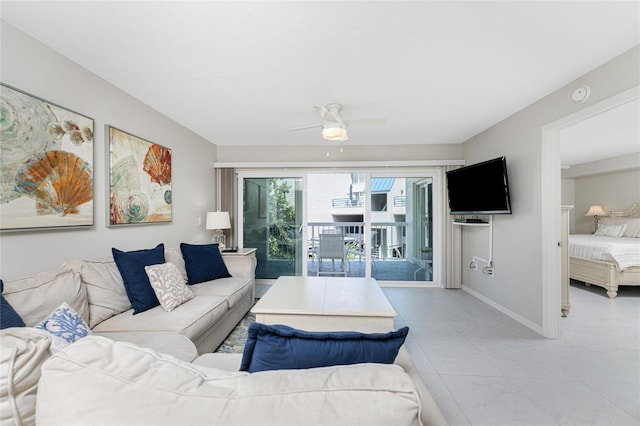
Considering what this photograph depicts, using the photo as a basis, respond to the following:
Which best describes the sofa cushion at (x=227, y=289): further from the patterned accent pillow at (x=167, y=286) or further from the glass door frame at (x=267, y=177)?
the glass door frame at (x=267, y=177)

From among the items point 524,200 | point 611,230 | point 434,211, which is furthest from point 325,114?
point 611,230

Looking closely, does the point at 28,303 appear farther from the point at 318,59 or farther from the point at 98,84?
the point at 318,59

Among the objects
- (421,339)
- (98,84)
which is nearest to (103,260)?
(98,84)

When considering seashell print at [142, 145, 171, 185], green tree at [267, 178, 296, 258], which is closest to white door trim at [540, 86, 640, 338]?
green tree at [267, 178, 296, 258]

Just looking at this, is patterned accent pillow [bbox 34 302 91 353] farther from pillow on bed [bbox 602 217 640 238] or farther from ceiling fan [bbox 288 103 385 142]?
A: pillow on bed [bbox 602 217 640 238]

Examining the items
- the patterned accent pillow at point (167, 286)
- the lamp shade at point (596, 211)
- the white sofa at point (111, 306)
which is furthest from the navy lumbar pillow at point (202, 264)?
the lamp shade at point (596, 211)

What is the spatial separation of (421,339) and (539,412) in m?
1.00

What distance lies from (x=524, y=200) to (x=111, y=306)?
3.95 m

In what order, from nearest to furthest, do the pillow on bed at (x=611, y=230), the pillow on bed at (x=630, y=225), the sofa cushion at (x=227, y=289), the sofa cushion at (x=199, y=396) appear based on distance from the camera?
the sofa cushion at (x=199, y=396), the sofa cushion at (x=227, y=289), the pillow on bed at (x=630, y=225), the pillow on bed at (x=611, y=230)

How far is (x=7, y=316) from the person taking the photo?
131 centimetres

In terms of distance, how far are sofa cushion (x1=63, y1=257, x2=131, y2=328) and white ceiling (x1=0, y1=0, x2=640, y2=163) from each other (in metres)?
1.52

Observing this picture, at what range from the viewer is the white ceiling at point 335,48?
5.04ft

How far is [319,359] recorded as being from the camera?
2.68 feet

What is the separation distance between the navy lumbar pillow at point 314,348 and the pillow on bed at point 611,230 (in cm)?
687
